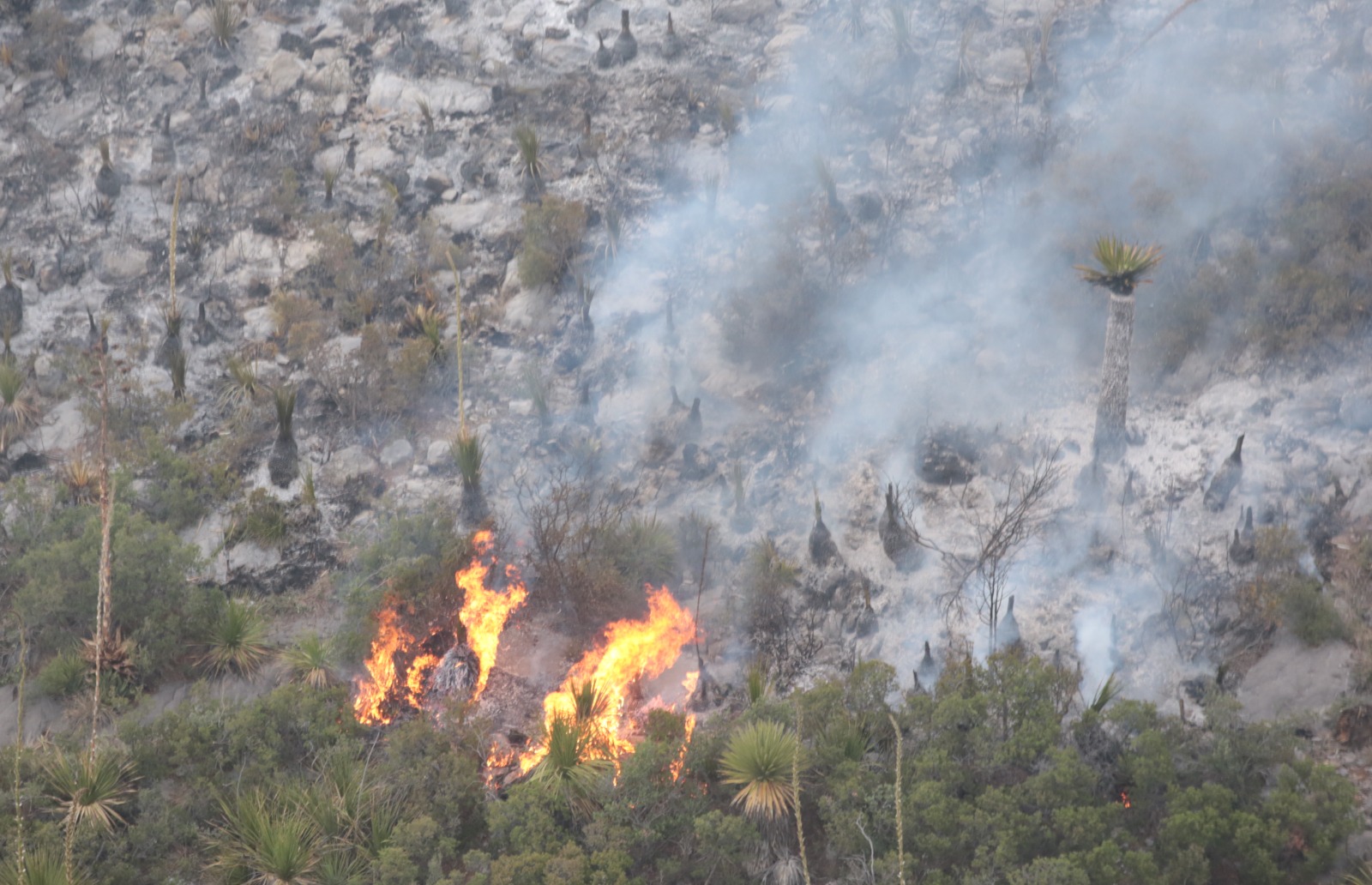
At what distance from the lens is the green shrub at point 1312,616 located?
11.5 metres

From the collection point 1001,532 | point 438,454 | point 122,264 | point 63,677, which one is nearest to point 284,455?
point 438,454

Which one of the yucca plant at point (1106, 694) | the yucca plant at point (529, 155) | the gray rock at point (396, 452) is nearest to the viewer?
the yucca plant at point (1106, 694)

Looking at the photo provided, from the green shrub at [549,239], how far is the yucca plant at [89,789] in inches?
342

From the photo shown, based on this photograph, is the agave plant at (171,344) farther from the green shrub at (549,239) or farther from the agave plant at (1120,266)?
the agave plant at (1120,266)

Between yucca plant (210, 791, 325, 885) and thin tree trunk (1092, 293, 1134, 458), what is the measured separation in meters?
9.30

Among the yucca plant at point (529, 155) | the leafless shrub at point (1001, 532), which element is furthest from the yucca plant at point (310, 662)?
the yucca plant at point (529, 155)

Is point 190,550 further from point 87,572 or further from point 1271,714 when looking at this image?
point 1271,714

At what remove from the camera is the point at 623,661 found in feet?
43.8

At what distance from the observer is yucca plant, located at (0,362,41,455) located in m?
16.2

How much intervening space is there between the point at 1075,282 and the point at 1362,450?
13.8 feet

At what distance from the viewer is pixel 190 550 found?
1377cm

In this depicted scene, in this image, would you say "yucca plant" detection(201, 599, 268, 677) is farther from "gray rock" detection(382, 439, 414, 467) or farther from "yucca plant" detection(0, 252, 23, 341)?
"yucca plant" detection(0, 252, 23, 341)

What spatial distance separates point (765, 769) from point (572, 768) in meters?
1.89

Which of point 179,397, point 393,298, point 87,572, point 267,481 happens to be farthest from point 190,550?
point 393,298
